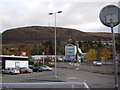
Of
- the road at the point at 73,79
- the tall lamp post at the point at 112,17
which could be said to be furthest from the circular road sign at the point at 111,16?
the road at the point at 73,79

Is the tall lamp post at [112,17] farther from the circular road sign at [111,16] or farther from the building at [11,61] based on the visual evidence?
the building at [11,61]

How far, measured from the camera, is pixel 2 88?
5332 millimetres

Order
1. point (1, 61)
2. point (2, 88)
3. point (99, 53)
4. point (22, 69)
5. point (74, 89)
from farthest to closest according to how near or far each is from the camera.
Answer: point (99, 53), point (1, 61), point (22, 69), point (74, 89), point (2, 88)

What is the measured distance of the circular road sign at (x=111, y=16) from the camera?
363cm

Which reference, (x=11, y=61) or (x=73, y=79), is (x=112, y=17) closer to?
(x=73, y=79)

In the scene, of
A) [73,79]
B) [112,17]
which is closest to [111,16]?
[112,17]

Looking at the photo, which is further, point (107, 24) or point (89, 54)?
point (89, 54)

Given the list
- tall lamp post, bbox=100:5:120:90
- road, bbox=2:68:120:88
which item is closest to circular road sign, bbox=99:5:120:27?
tall lamp post, bbox=100:5:120:90

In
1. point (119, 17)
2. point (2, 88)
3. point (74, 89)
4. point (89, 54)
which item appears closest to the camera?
point (119, 17)

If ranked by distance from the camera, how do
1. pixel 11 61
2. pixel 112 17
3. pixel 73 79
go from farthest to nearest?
pixel 11 61
pixel 73 79
pixel 112 17

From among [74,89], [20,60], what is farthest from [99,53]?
[74,89]

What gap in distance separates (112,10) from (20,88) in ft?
12.6

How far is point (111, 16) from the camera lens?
3.70 metres

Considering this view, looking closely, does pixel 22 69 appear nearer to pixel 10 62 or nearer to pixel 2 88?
pixel 10 62
